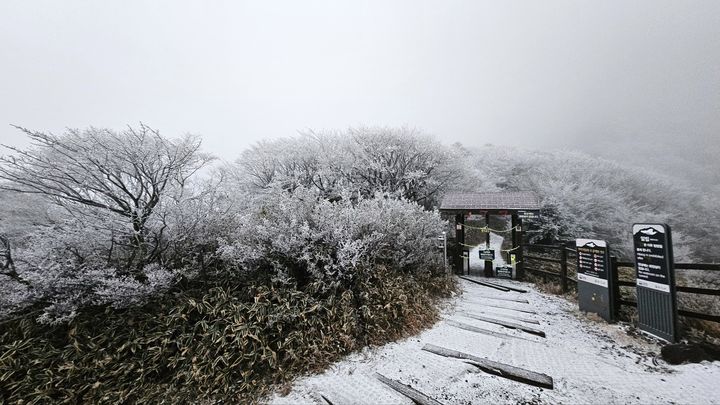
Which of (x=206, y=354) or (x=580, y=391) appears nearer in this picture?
(x=580, y=391)

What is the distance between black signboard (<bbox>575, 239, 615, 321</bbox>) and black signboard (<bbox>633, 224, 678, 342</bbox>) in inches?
19.4

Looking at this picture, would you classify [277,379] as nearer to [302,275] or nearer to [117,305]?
[302,275]

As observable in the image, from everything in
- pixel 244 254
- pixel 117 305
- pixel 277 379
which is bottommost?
pixel 277 379

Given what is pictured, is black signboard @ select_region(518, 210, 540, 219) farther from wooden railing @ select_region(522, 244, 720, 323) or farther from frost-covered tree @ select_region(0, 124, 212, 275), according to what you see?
frost-covered tree @ select_region(0, 124, 212, 275)

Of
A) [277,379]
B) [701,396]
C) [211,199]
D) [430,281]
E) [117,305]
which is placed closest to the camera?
[701,396]

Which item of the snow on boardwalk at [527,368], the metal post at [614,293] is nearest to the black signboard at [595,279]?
the metal post at [614,293]

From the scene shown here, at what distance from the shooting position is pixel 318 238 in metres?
4.34

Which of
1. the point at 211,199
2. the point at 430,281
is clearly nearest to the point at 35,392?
the point at 211,199

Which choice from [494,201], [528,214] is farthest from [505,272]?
[494,201]

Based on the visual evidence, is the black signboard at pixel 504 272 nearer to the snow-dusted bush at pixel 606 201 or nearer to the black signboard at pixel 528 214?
the black signboard at pixel 528 214

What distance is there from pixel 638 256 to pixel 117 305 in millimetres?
7536

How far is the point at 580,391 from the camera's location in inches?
103

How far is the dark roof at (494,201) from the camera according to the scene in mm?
7910

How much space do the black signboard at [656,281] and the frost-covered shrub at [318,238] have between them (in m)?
3.58
